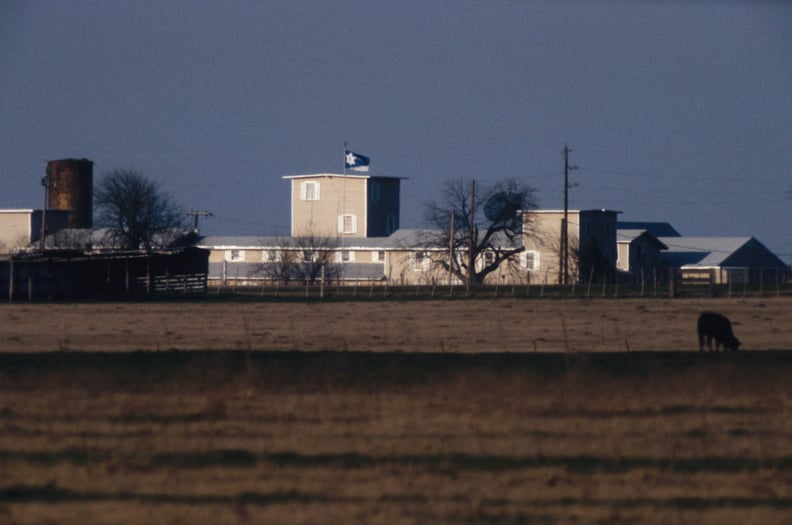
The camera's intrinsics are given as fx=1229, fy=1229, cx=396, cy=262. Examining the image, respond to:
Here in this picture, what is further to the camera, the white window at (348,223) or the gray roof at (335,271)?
the white window at (348,223)

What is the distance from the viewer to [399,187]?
367ft

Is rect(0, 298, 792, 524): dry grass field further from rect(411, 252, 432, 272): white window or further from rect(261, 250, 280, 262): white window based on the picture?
rect(261, 250, 280, 262): white window

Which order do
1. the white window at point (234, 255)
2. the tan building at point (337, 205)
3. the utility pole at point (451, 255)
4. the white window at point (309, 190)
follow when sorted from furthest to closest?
1. the white window at point (309, 190)
2. the tan building at point (337, 205)
3. the white window at point (234, 255)
4. the utility pole at point (451, 255)

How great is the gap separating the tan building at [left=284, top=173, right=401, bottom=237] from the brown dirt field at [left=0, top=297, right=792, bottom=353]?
155ft

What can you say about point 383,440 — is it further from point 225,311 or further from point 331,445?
point 225,311

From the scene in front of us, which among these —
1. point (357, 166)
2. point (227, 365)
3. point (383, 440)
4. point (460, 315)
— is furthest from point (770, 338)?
point (357, 166)

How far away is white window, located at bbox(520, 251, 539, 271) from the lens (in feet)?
318

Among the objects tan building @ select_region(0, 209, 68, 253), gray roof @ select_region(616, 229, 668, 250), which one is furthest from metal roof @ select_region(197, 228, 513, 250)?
tan building @ select_region(0, 209, 68, 253)

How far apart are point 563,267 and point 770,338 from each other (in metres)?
49.4

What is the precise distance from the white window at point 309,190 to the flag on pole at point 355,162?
3.31 m

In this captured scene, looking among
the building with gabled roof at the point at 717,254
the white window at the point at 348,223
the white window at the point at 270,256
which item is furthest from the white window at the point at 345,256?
the building with gabled roof at the point at 717,254

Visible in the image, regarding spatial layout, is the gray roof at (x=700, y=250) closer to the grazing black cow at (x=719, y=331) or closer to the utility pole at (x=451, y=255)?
the utility pole at (x=451, y=255)

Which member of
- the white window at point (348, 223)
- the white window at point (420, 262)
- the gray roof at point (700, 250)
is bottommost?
the white window at point (420, 262)

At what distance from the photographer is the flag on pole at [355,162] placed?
108m
